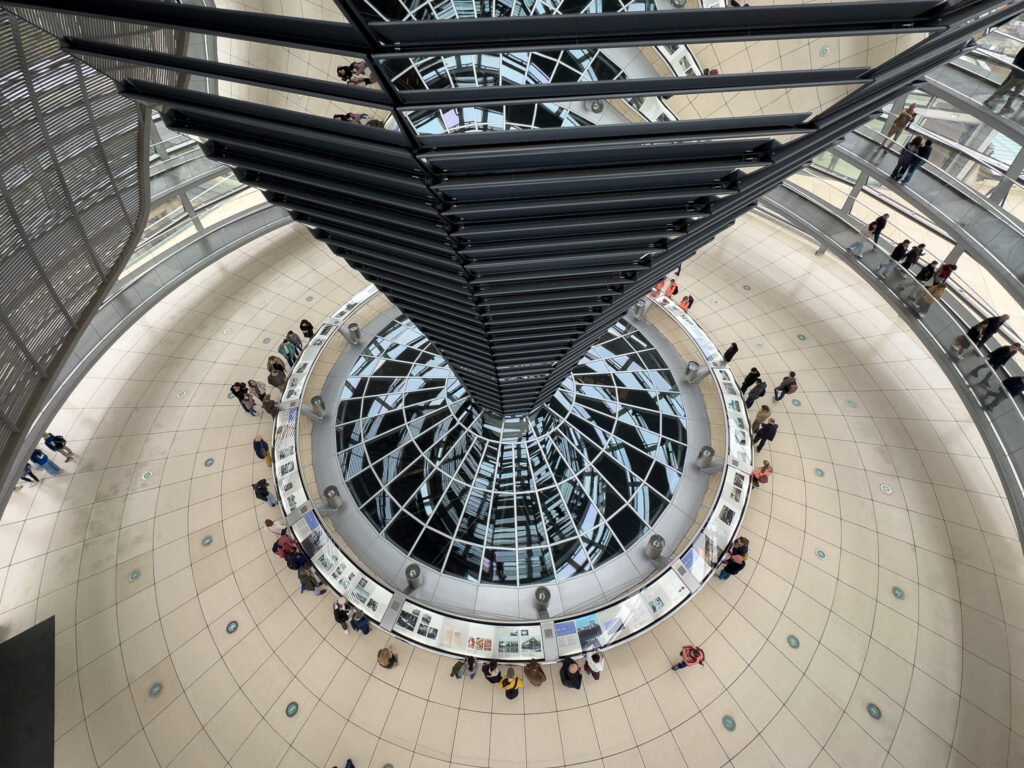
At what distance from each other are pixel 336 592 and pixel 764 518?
39.4ft

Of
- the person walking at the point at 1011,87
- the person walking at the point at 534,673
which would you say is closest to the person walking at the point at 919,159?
the person walking at the point at 1011,87

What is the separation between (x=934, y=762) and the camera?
33.2ft

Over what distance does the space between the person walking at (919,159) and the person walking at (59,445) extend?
90.6 feet

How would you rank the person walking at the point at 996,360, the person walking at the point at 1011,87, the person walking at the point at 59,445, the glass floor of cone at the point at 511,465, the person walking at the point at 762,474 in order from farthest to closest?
1. the person walking at the point at 59,445
2. the person walking at the point at 762,474
3. the glass floor of cone at the point at 511,465
4. the person walking at the point at 996,360
5. the person walking at the point at 1011,87

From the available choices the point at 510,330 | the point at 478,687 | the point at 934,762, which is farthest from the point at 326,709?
the point at 934,762

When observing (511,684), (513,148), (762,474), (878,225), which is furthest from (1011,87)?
(511,684)

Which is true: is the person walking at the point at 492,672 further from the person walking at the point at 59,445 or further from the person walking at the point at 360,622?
the person walking at the point at 59,445

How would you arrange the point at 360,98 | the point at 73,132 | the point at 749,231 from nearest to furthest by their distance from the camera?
the point at 360,98
the point at 73,132
the point at 749,231

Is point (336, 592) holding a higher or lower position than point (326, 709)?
higher

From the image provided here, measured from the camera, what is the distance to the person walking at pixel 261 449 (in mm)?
14628

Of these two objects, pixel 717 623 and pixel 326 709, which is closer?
pixel 326 709

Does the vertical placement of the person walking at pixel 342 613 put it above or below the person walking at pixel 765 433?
below

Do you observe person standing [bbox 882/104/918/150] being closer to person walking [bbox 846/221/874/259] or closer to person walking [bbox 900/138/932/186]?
person walking [bbox 900/138/932/186]

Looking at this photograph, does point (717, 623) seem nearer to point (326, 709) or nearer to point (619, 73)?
point (326, 709)
